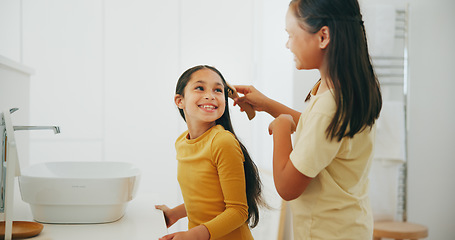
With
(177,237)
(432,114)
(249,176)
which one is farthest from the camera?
(432,114)

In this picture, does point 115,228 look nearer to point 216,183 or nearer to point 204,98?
point 216,183

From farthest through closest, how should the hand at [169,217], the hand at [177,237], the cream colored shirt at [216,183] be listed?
the hand at [169,217] < the cream colored shirt at [216,183] < the hand at [177,237]

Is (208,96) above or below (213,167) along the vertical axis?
above

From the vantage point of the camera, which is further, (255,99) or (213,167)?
(255,99)

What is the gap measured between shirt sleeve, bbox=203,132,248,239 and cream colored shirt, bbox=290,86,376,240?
149 mm

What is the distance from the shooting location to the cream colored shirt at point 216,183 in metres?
1.07

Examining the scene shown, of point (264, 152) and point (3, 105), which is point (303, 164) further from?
point (264, 152)

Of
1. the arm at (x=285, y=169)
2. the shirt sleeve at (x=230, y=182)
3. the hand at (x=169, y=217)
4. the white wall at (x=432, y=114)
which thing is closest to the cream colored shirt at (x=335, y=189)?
the arm at (x=285, y=169)

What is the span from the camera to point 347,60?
3.29 ft

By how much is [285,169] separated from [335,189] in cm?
13

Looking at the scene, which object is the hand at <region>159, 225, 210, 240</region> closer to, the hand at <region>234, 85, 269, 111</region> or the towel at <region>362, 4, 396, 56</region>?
the hand at <region>234, 85, 269, 111</region>

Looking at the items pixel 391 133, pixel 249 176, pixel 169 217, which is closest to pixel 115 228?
pixel 169 217

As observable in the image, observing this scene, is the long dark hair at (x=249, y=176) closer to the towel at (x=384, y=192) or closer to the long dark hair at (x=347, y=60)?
the long dark hair at (x=347, y=60)

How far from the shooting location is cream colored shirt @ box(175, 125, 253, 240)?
1.07 metres
